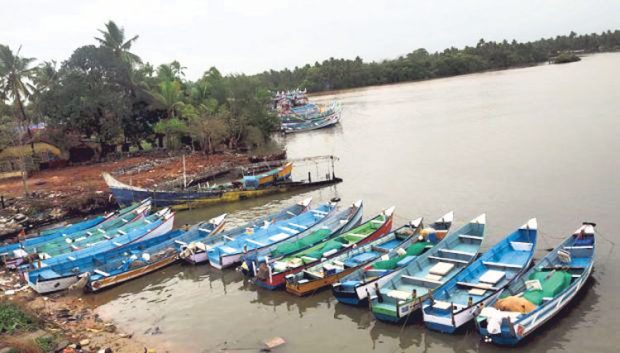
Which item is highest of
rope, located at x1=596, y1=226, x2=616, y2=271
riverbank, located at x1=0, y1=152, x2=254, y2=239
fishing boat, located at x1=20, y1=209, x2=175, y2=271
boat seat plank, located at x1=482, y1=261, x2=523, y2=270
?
riverbank, located at x1=0, y1=152, x2=254, y2=239

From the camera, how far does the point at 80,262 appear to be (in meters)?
18.4

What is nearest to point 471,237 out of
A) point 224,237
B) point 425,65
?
point 224,237

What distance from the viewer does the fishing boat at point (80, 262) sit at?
55.9 ft

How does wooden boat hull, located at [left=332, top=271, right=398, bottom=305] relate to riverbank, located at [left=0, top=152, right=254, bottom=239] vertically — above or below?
below

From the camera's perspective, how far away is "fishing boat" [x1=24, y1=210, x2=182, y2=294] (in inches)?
671

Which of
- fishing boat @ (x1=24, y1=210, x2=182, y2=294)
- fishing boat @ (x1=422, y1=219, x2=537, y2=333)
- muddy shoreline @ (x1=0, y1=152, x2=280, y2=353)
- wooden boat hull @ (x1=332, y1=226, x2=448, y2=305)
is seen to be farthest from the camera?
fishing boat @ (x1=24, y1=210, x2=182, y2=294)

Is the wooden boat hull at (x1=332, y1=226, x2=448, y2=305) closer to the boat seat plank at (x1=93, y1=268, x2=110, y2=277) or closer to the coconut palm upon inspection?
the boat seat plank at (x1=93, y1=268, x2=110, y2=277)

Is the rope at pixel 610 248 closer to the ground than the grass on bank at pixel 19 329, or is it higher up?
closer to the ground

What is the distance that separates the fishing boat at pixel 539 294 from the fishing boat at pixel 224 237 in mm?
10522

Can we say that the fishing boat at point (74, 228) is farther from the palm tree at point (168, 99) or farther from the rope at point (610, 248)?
the rope at point (610, 248)

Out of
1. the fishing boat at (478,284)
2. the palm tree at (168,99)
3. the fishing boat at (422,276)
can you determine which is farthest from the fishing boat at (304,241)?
the palm tree at (168,99)

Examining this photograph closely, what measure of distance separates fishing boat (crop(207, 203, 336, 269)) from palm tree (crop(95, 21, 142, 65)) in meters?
28.3

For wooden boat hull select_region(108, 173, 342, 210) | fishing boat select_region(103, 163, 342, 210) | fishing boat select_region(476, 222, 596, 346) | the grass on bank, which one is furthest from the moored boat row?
fishing boat select_region(103, 163, 342, 210)

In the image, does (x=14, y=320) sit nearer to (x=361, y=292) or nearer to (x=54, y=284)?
(x=54, y=284)
